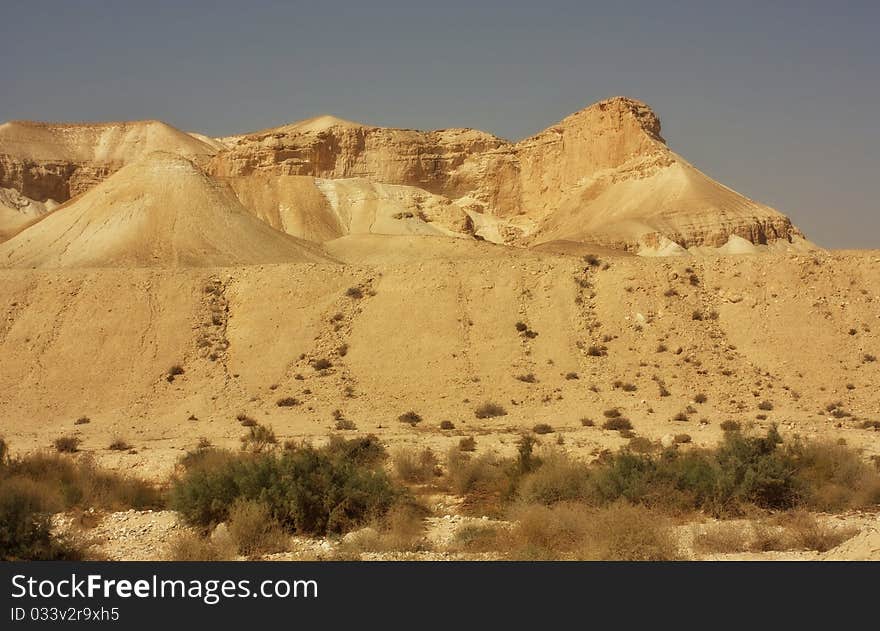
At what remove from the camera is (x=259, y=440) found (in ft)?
72.8

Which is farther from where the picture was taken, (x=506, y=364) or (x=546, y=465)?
(x=506, y=364)

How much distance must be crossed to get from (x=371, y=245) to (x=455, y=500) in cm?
4998

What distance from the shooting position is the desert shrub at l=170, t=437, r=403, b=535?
13391 mm

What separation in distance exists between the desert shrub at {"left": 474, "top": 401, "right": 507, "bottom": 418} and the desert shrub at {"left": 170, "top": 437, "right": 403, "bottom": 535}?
1155cm

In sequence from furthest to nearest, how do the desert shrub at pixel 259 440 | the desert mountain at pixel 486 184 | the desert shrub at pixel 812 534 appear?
the desert mountain at pixel 486 184
the desert shrub at pixel 259 440
the desert shrub at pixel 812 534

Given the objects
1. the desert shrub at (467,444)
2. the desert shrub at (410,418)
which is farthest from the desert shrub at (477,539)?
the desert shrub at (410,418)

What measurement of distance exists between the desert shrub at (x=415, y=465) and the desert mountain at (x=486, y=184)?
48.1 m

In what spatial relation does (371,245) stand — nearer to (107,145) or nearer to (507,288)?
(507,288)

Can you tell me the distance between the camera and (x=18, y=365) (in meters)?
30.4

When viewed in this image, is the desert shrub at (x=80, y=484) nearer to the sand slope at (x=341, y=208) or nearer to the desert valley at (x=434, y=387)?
the desert valley at (x=434, y=387)

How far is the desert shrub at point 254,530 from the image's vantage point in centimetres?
1209

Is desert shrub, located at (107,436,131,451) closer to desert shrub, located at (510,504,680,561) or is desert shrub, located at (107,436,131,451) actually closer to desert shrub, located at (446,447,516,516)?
desert shrub, located at (446,447,516,516)

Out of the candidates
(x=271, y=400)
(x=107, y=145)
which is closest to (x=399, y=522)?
(x=271, y=400)
